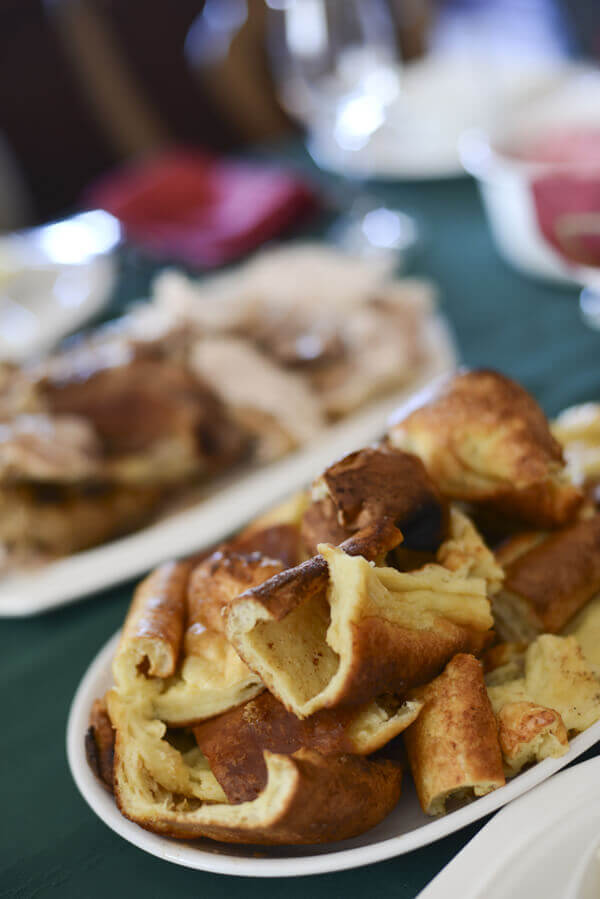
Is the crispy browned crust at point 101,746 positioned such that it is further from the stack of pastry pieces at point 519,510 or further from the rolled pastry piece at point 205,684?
the stack of pastry pieces at point 519,510

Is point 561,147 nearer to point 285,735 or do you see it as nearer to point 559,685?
point 559,685

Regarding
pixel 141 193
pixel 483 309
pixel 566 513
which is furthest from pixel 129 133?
pixel 566 513

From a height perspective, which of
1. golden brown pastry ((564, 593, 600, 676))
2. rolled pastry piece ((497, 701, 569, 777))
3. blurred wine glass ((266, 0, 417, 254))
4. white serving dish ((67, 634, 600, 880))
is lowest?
golden brown pastry ((564, 593, 600, 676))

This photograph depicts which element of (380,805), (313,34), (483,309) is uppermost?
(313,34)

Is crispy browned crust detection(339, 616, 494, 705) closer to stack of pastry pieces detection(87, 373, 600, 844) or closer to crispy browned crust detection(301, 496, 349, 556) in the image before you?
stack of pastry pieces detection(87, 373, 600, 844)

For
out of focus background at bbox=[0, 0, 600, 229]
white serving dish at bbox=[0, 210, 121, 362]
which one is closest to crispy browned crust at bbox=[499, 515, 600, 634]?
white serving dish at bbox=[0, 210, 121, 362]

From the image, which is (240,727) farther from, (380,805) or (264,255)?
(264,255)
